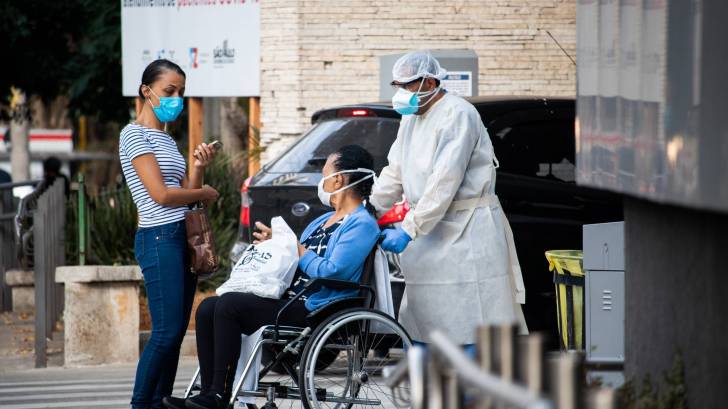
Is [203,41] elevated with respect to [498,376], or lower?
elevated

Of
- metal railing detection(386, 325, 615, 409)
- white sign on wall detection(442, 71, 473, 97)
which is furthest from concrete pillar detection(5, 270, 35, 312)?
metal railing detection(386, 325, 615, 409)

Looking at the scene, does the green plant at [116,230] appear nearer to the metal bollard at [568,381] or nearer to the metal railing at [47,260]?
the metal railing at [47,260]

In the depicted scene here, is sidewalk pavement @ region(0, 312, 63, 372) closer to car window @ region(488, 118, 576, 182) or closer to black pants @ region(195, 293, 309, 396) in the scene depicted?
car window @ region(488, 118, 576, 182)

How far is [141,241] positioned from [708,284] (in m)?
3.13

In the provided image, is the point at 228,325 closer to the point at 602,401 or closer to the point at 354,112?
the point at 354,112

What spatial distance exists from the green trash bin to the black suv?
1361 millimetres

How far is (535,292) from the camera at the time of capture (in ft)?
28.1

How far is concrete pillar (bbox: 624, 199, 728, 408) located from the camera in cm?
450

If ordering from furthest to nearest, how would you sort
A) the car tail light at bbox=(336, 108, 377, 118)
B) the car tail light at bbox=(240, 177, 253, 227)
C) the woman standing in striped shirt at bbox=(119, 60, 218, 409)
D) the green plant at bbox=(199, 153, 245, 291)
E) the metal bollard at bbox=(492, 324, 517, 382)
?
the green plant at bbox=(199, 153, 245, 291) < the car tail light at bbox=(240, 177, 253, 227) < the car tail light at bbox=(336, 108, 377, 118) < the woman standing in striped shirt at bbox=(119, 60, 218, 409) < the metal bollard at bbox=(492, 324, 517, 382)

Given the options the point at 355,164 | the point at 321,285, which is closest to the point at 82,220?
the point at 355,164

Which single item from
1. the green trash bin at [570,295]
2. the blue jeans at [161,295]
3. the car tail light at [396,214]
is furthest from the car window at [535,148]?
the blue jeans at [161,295]

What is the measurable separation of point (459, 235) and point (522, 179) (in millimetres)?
2105

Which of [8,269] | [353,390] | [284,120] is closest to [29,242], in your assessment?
[8,269]

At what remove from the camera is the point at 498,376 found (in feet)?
10.2
